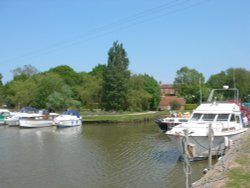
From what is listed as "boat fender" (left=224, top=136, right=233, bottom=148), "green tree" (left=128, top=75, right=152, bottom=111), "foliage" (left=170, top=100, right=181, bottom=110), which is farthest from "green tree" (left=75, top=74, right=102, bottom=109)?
"boat fender" (left=224, top=136, right=233, bottom=148)

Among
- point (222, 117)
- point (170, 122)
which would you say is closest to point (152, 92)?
point (170, 122)

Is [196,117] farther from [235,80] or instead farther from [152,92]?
[235,80]

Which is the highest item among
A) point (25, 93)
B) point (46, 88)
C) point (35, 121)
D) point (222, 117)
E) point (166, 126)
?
point (46, 88)

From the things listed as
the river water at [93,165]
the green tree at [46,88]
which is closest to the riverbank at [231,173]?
the river water at [93,165]

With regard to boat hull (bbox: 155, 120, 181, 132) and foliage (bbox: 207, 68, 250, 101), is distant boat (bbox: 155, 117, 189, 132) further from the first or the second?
foliage (bbox: 207, 68, 250, 101)

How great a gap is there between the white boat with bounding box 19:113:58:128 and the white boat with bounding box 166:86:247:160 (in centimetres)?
3218

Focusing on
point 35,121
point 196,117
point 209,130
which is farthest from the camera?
point 35,121

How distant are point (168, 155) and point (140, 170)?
5.17 meters

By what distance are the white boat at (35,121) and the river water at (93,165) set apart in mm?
17659

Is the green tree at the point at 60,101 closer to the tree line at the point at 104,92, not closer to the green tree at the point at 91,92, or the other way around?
the tree line at the point at 104,92

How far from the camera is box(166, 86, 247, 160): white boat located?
69.2 ft

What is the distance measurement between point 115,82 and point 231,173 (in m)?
54.6

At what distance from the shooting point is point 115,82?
67625mm

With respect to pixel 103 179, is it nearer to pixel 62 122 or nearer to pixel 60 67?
pixel 62 122
